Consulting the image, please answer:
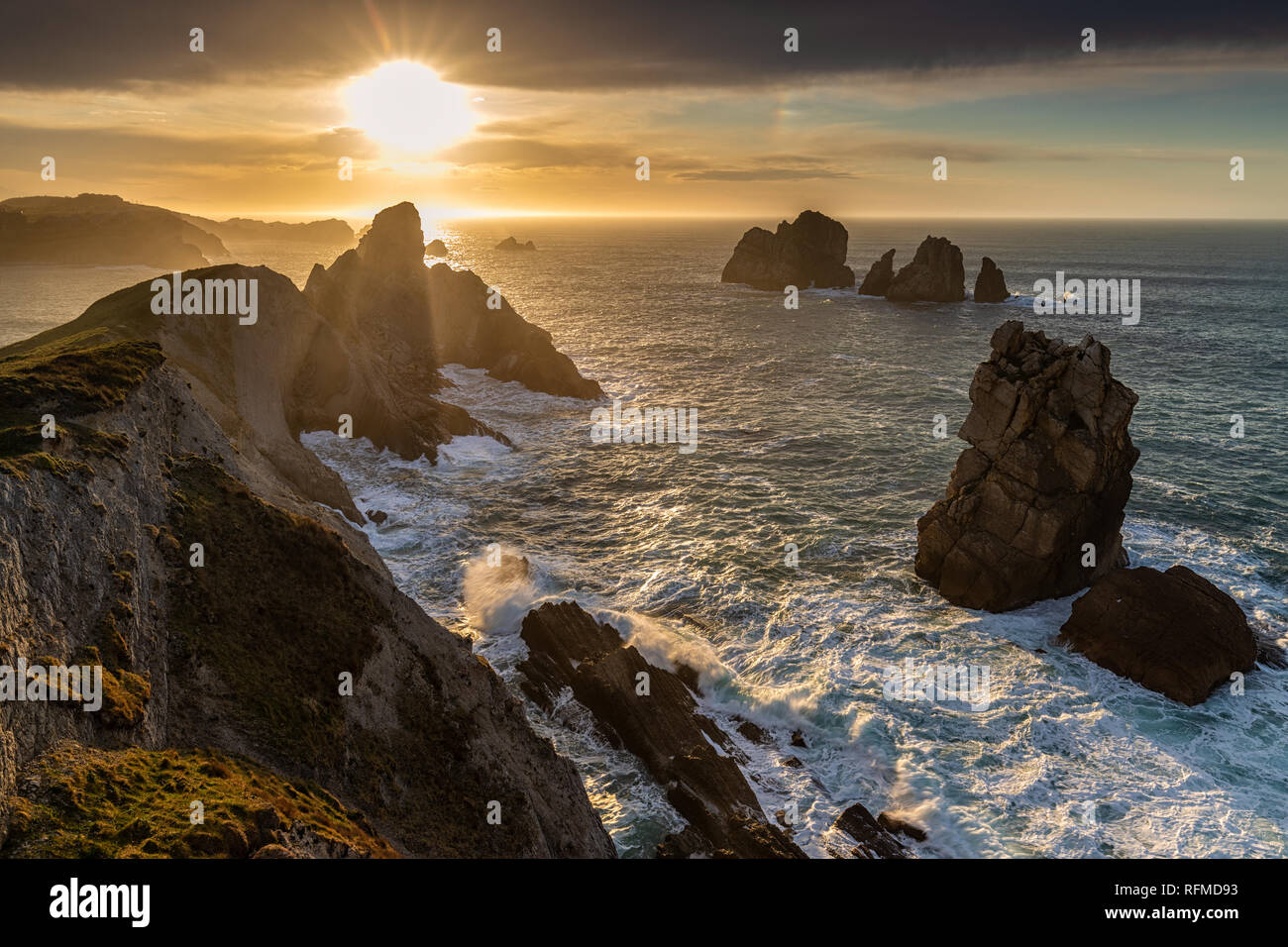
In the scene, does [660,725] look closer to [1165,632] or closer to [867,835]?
[867,835]

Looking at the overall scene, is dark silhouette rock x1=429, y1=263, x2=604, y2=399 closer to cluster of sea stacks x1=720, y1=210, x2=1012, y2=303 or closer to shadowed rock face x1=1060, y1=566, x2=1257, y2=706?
shadowed rock face x1=1060, y1=566, x2=1257, y2=706

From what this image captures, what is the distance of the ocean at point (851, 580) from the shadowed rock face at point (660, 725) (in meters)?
0.88

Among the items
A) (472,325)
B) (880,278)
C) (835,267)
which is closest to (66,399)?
(472,325)

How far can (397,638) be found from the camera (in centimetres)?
2141

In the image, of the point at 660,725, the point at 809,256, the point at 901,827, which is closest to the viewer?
the point at 901,827

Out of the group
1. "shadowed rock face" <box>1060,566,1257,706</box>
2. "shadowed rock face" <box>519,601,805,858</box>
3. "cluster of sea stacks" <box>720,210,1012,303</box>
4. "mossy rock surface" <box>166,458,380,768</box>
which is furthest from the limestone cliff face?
"cluster of sea stacks" <box>720,210,1012,303</box>

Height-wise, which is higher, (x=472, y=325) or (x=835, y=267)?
(x=835, y=267)

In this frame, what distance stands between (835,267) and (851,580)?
141 m

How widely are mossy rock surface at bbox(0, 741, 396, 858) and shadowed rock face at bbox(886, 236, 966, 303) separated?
147173 mm

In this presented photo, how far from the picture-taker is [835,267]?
6594 inches

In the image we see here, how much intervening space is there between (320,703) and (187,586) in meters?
5.11

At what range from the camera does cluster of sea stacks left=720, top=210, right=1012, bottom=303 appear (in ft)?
466
